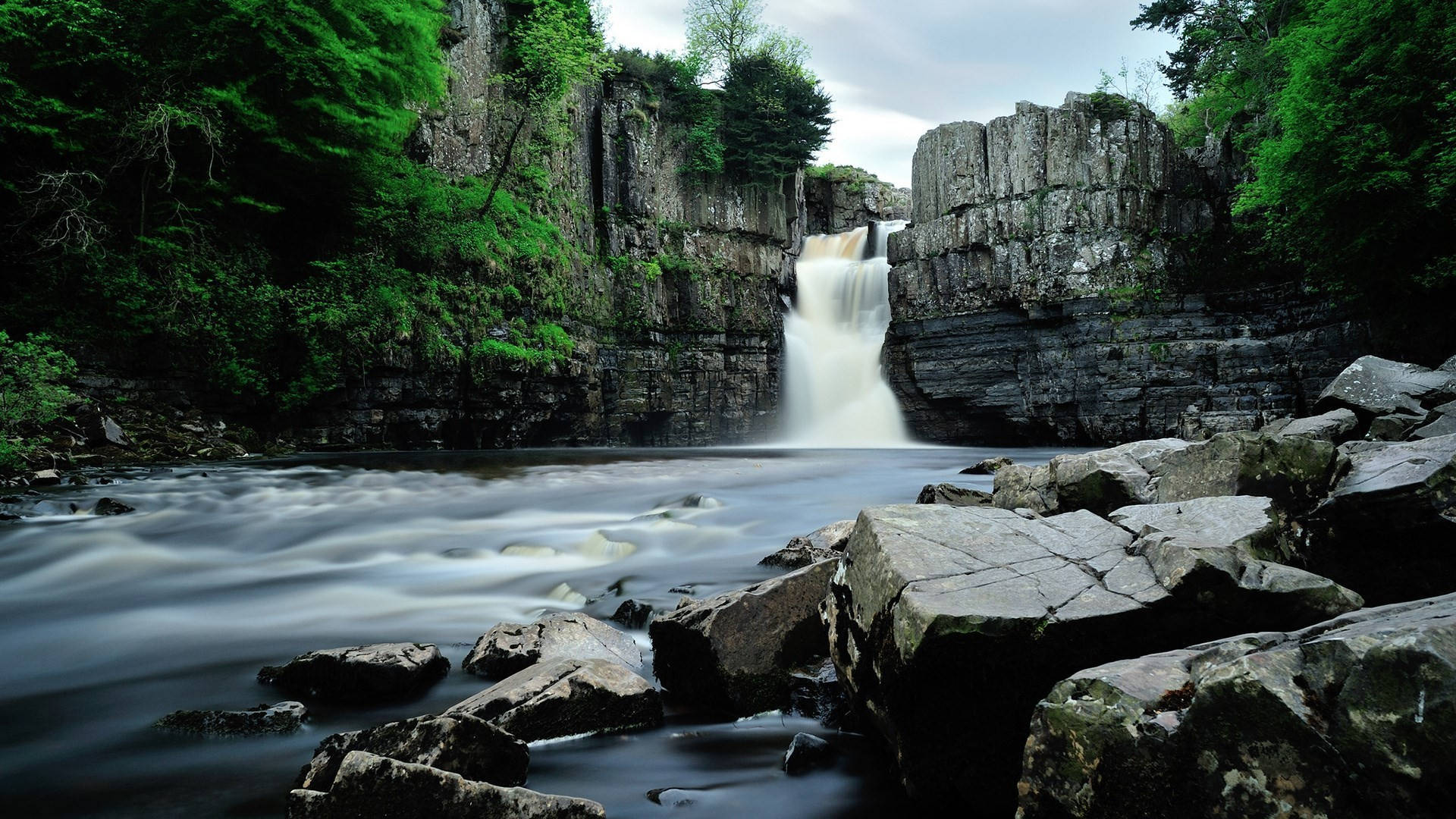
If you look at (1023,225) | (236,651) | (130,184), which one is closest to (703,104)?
(1023,225)

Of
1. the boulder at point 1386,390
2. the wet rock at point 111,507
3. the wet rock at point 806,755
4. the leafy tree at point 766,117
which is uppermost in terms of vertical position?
the leafy tree at point 766,117

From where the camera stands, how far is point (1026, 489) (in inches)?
284

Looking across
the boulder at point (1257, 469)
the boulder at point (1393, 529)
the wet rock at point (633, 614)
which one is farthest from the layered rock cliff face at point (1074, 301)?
the wet rock at point (633, 614)

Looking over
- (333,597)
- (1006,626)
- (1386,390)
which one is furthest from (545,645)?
(1386,390)

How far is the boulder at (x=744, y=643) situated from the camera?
13.5ft

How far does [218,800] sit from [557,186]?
78.6 ft

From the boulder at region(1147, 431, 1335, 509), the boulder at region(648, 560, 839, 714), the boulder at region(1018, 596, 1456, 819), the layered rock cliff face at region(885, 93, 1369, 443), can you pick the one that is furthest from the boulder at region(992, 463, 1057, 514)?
the layered rock cliff face at region(885, 93, 1369, 443)

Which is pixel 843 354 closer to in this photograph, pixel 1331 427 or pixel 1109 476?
pixel 1331 427

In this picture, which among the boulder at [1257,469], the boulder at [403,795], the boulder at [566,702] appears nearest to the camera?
the boulder at [403,795]

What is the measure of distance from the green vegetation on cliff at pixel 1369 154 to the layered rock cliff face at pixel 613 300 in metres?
17.2

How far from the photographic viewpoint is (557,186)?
24938 mm

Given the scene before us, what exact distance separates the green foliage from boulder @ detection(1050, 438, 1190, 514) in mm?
12688

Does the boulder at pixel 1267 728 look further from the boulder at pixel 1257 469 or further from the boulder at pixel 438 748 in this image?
the boulder at pixel 1257 469

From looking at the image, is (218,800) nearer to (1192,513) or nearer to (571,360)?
(1192,513)
